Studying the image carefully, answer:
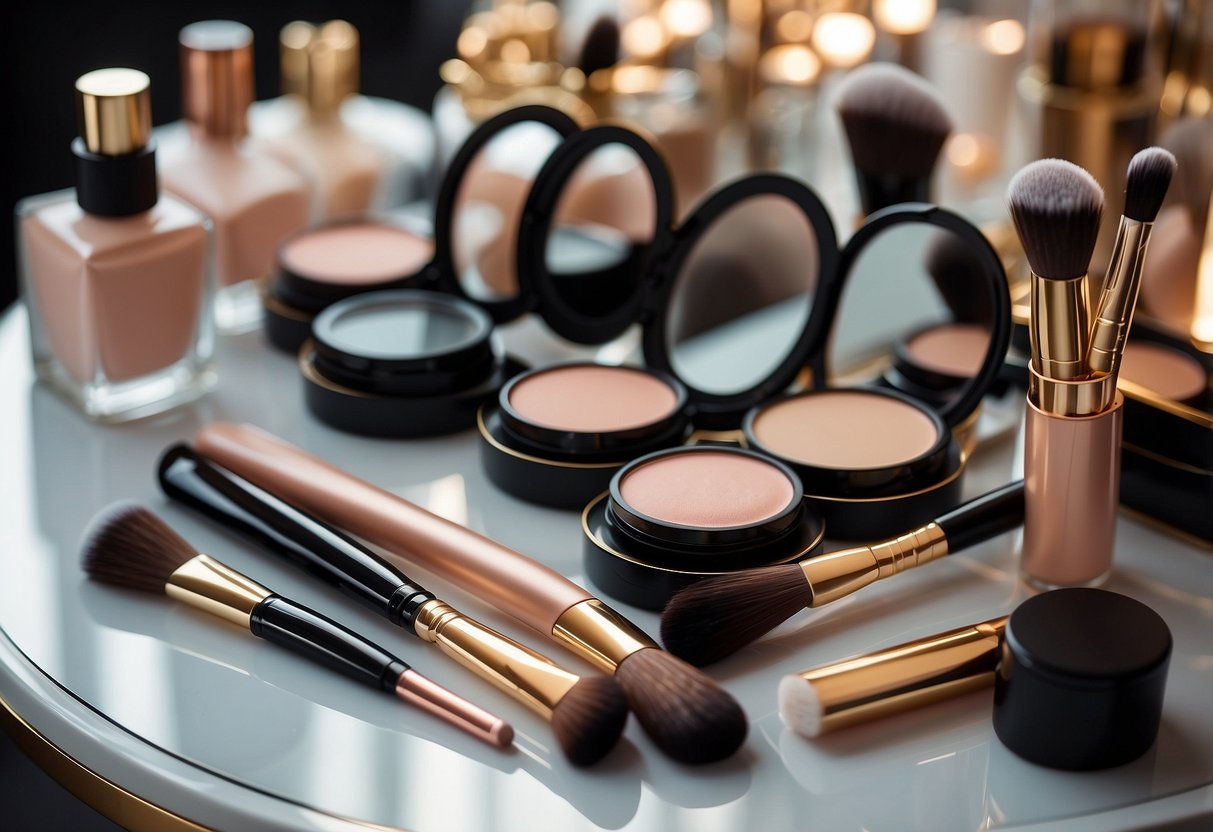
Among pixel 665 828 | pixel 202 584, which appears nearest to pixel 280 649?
pixel 202 584

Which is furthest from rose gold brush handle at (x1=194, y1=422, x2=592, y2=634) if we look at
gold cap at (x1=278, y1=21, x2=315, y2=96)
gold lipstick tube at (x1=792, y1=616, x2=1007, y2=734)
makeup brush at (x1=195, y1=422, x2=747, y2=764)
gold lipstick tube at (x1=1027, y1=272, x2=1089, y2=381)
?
gold cap at (x1=278, y1=21, x2=315, y2=96)

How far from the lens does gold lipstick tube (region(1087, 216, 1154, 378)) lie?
537 millimetres

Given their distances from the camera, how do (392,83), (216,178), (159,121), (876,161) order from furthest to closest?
(392,83), (159,121), (216,178), (876,161)

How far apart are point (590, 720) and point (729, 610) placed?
8 centimetres

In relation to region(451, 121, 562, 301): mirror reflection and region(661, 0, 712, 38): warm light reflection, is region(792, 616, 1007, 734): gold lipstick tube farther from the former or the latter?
region(661, 0, 712, 38): warm light reflection

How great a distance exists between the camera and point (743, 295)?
2.70 ft

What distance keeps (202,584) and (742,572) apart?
0.23m

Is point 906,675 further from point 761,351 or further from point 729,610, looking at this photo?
point 761,351

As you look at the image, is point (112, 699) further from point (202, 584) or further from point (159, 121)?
point (159, 121)

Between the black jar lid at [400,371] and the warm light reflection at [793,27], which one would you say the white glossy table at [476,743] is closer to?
the black jar lid at [400,371]

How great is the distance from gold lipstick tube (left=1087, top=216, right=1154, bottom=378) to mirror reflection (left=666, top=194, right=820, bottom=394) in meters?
0.20

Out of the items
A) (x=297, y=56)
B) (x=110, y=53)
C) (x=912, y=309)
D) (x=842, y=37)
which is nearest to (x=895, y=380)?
(x=912, y=309)

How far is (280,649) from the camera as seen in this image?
0.57 meters

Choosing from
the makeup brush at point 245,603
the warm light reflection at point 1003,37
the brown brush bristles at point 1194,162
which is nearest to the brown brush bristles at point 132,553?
the makeup brush at point 245,603
